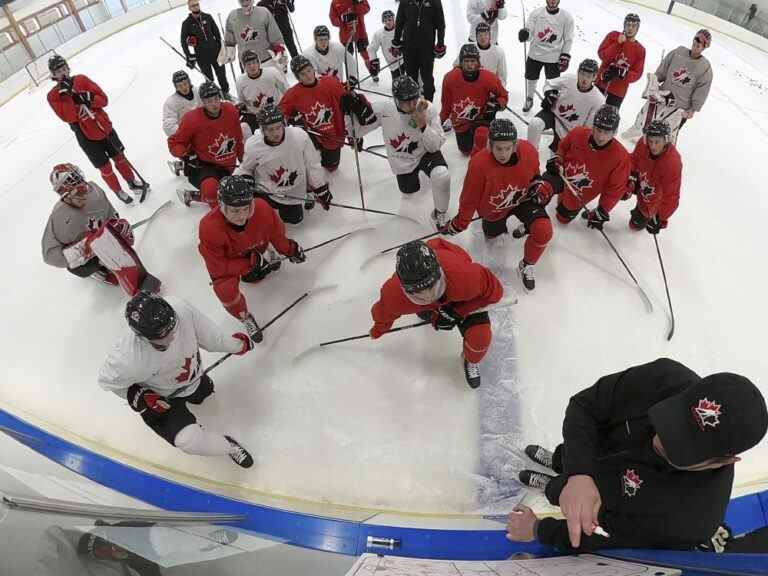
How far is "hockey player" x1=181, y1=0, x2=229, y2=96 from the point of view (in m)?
4.32

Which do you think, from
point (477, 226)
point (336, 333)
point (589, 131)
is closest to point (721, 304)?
point (589, 131)

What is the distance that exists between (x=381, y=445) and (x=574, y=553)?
43.8 inches

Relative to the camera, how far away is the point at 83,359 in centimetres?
276

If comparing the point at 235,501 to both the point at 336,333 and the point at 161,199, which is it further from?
the point at 161,199

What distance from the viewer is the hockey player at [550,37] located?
4098mm

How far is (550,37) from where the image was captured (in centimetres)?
413

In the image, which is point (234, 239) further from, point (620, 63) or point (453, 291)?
point (620, 63)

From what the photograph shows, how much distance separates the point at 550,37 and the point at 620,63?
700 mm

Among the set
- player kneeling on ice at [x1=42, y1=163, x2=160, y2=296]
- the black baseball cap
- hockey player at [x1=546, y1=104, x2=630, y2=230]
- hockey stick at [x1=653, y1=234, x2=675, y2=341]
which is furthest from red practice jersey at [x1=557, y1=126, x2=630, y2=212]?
player kneeling on ice at [x1=42, y1=163, x2=160, y2=296]

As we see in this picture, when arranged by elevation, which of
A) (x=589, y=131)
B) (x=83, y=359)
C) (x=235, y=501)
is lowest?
(x=83, y=359)

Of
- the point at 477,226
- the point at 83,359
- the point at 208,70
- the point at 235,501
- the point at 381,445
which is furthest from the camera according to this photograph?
the point at 208,70

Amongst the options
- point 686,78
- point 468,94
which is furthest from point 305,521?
point 686,78

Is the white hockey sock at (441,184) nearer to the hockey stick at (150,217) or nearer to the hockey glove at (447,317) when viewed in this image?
the hockey glove at (447,317)

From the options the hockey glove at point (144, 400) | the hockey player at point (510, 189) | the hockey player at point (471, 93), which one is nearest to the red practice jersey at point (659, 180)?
the hockey player at point (510, 189)
